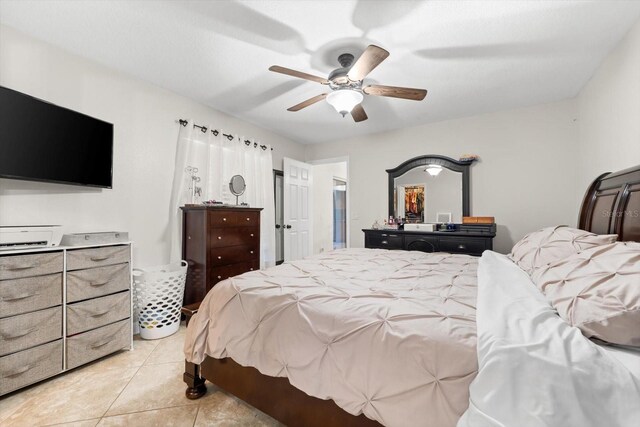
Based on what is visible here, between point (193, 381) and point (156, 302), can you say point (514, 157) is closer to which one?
point (193, 381)

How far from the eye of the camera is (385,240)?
12.8 feet

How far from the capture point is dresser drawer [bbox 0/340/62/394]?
1668 millimetres

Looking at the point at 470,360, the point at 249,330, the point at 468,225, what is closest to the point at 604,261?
the point at 470,360

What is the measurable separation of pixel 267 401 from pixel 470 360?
3.26 feet

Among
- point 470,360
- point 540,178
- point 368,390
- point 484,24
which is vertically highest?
point 484,24

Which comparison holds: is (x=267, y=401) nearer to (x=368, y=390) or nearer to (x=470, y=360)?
(x=368, y=390)

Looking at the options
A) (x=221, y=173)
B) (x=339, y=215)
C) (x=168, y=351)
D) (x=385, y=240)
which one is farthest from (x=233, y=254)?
(x=339, y=215)

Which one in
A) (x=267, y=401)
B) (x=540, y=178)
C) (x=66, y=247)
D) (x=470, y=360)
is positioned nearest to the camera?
(x=470, y=360)

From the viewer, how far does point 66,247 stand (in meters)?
1.94

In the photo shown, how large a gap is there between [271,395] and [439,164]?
3.66 metres

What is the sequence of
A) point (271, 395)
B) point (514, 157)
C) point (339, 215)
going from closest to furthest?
1. point (271, 395)
2. point (514, 157)
3. point (339, 215)

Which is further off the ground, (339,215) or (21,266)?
(339,215)

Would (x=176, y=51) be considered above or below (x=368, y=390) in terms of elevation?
above

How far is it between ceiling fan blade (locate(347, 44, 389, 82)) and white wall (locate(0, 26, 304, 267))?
213cm
